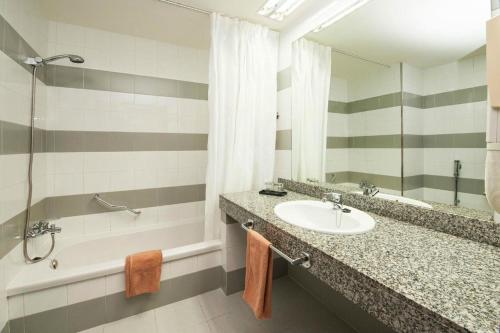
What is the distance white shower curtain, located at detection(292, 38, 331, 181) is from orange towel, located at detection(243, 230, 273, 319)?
2.69 ft

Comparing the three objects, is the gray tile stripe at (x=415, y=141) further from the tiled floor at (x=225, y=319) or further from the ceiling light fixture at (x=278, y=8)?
the tiled floor at (x=225, y=319)

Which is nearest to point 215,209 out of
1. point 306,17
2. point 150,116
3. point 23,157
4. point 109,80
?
point 150,116

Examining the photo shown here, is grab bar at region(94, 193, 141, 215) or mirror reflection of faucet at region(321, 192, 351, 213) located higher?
mirror reflection of faucet at region(321, 192, 351, 213)

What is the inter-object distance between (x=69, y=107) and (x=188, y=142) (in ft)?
3.43

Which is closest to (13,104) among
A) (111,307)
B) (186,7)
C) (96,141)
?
(96,141)

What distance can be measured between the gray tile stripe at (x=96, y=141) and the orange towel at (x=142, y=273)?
0.97 meters

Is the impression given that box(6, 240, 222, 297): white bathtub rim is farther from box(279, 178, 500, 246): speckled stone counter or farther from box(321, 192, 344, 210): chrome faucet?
box(279, 178, 500, 246): speckled stone counter

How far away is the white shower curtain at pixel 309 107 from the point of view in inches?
65.1

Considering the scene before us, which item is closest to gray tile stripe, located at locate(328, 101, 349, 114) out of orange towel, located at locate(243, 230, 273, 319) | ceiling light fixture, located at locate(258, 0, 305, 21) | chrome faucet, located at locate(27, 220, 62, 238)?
ceiling light fixture, located at locate(258, 0, 305, 21)

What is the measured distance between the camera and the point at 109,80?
2.02 m

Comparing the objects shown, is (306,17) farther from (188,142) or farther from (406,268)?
(406,268)

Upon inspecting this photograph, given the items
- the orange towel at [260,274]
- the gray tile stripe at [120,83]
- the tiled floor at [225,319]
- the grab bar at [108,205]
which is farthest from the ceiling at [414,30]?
the grab bar at [108,205]

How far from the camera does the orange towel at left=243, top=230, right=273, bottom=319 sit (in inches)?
42.0

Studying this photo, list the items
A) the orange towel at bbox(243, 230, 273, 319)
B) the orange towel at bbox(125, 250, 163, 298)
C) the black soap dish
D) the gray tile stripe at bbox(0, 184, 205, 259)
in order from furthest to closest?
the black soap dish < the orange towel at bbox(125, 250, 163, 298) < the gray tile stripe at bbox(0, 184, 205, 259) < the orange towel at bbox(243, 230, 273, 319)
